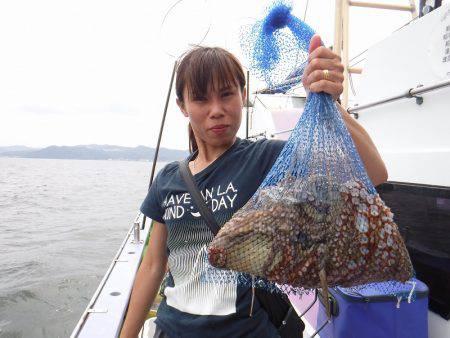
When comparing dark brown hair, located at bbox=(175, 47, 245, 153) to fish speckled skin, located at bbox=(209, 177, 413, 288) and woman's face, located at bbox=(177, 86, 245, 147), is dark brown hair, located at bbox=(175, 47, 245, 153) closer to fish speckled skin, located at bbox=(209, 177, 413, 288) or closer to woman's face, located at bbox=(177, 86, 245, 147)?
woman's face, located at bbox=(177, 86, 245, 147)

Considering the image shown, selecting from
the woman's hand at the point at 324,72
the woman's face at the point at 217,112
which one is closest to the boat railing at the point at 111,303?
the woman's face at the point at 217,112

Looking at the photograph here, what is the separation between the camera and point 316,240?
1.06 m

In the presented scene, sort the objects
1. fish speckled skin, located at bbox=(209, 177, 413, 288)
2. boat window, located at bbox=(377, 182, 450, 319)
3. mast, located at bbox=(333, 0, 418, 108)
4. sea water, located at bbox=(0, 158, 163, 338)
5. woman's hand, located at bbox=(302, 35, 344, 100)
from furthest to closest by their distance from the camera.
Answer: sea water, located at bbox=(0, 158, 163, 338) → boat window, located at bbox=(377, 182, 450, 319) → mast, located at bbox=(333, 0, 418, 108) → woman's hand, located at bbox=(302, 35, 344, 100) → fish speckled skin, located at bbox=(209, 177, 413, 288)

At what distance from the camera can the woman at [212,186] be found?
139 centimetres

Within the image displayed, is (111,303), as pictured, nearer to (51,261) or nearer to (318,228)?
(318,228)

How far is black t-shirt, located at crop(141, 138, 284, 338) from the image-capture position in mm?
1393

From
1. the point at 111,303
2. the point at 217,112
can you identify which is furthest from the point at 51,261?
the point at 217,112

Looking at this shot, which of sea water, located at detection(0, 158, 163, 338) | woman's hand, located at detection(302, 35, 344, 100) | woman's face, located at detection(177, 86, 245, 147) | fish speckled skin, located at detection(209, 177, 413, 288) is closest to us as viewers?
fish speckled skin, located at detection(209, 177, 413, 288)

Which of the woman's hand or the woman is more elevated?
the woman's hand

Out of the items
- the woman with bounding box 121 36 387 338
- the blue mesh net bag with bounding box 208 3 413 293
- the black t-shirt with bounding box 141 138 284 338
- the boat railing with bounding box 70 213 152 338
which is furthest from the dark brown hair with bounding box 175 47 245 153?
the boat railing with bounding box 70 213 152 338

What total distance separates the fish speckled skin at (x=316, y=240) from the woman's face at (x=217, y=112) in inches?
20.3

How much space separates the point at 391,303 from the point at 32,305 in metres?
9.26

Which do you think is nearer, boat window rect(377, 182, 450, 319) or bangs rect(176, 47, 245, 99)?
bangs rect(176, 47, 245, 99)

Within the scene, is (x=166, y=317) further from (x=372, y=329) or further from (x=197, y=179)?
(x=372, y=329)
